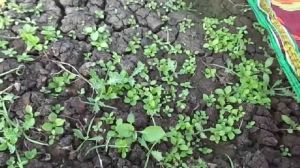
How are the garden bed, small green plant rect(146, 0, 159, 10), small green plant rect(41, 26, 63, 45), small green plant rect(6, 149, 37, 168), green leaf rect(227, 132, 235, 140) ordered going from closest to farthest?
small green plant rect(6, 149, 37, 168) < the garden bed < green leaf rect(227, 132, 235, 140) < small green plant rect(41, 26, 63, 45) < small green plant rect(146, 0, 159, 10)

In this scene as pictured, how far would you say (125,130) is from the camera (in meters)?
1.88

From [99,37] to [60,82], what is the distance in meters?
0.28

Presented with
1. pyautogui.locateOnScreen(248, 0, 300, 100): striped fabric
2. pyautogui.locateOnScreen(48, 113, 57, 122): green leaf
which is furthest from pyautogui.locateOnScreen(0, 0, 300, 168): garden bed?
pyautogui.locateOnScreen(248, 0, 300, 100): striped fabric

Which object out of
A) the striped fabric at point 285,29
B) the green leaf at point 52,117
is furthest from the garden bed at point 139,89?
the striped fabric at point 285,29

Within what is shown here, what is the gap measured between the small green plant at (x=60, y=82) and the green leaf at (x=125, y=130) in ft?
0.86

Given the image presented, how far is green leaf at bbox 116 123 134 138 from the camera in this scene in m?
1.88

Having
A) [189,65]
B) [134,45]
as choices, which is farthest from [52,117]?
[189,65]

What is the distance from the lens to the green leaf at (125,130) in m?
1.88

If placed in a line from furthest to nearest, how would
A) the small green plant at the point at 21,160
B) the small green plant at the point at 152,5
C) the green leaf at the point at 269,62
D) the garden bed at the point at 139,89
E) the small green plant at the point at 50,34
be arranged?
Result: 1. the small green plant at the point at 152,5
2. the green leaf at the point at 269,62
3. the small green plant at the point at 50,34
4. the garden bed at the point at 139,89
5. the small green plant at the point at 21,160

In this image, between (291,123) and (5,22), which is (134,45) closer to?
(5,22)

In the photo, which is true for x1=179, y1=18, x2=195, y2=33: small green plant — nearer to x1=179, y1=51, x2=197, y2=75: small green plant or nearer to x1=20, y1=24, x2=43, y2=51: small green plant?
x1=179, y1=51, x2=197, y2=75: small green plant

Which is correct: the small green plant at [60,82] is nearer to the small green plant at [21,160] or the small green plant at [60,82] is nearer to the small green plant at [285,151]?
the small green plant at [21,160]

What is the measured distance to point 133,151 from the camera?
1874 millimetres

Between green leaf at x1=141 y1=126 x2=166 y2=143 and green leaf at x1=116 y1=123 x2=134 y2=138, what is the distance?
0.15 feet
